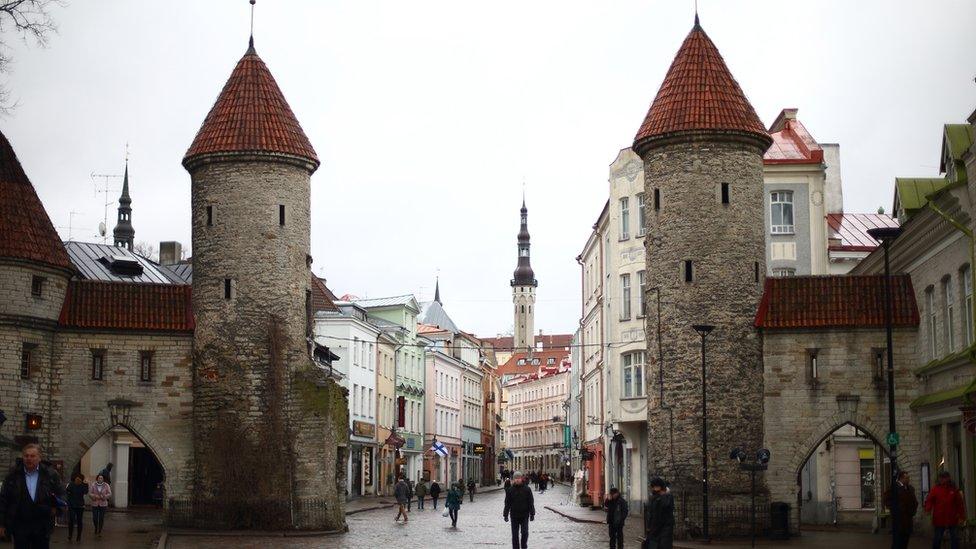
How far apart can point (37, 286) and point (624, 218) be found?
2317 centimetres

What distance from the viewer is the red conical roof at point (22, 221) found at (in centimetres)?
3522

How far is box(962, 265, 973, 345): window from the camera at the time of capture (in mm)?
29453

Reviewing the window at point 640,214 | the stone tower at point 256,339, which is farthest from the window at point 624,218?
the stone tower at point 256,339

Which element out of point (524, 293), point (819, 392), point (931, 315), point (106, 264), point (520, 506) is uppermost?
point (524, 293)

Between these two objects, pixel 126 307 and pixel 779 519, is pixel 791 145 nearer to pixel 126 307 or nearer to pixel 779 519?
pixel 779 519

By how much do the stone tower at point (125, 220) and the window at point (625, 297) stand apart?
3989cm

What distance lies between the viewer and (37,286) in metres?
36.1

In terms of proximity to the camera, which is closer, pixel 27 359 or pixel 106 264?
pixel 27 359

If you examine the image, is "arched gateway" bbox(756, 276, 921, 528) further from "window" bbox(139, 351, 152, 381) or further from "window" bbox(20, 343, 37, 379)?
"window" bbox(20, 343, 37, 379)

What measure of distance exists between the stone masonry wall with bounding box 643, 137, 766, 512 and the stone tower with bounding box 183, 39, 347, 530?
30.8 ft

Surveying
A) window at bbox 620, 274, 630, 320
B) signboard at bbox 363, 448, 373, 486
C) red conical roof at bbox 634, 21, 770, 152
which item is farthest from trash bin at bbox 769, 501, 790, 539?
signboard at bbox 363, 448, 373, 486

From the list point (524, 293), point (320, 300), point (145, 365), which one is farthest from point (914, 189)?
point (524, 293)

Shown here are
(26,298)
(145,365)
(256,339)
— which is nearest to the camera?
(26,298)

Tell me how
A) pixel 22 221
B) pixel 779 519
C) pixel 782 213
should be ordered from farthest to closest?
pixel 782 213 < pixel 22 221 < pixel 779 519
